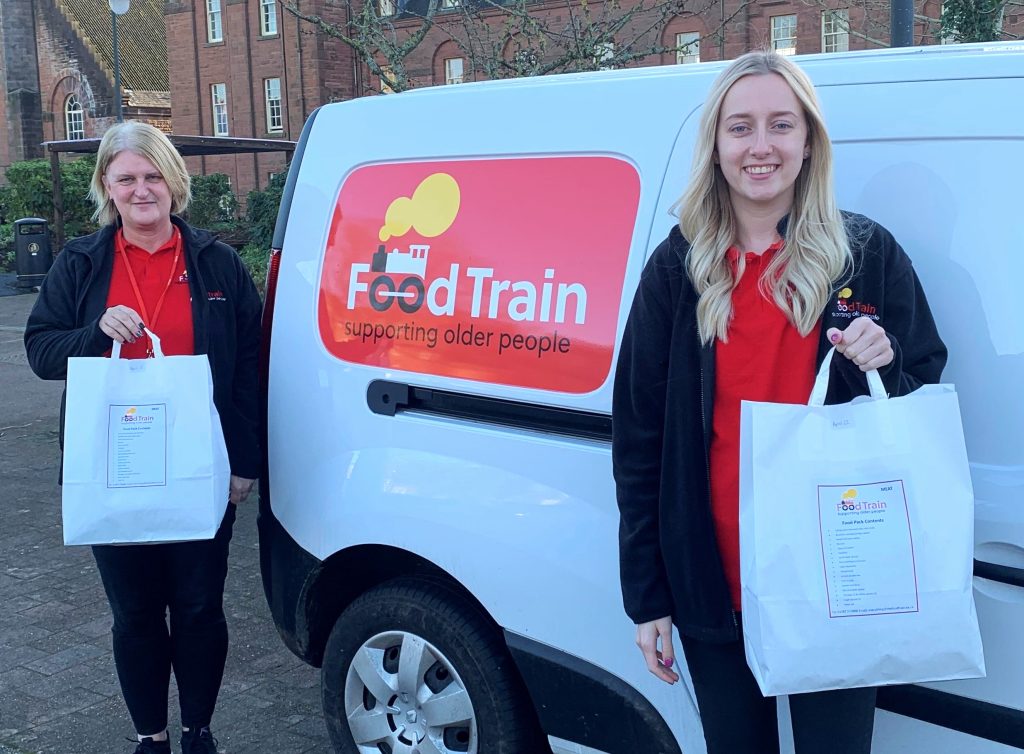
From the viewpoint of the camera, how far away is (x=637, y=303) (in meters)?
2.11

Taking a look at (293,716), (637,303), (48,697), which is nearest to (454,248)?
(637,303)

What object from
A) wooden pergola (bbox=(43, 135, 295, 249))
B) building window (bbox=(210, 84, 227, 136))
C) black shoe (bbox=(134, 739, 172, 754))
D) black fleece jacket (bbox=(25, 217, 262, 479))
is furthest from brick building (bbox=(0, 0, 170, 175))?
black shoe (bbox=(134, 739, 172, 754))

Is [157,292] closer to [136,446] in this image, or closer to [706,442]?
[136,446]

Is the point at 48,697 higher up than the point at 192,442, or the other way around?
the point at 192,442

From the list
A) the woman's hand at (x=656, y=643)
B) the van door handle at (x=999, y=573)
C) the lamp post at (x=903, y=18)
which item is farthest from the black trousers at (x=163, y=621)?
the lamp post at (x=903, y=18)

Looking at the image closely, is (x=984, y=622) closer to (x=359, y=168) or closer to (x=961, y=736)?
(x=961, y=736)

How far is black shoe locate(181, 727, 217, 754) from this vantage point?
3.53 m

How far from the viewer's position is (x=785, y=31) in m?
31.2

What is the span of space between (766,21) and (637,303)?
1248 inches

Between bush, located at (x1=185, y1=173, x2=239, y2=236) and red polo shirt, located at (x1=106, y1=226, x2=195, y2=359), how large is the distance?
24001 mm

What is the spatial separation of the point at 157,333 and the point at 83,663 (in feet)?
6.53

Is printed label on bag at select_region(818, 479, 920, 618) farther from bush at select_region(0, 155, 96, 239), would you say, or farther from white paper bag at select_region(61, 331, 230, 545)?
bush at select_region(0, 155, 96, 239)

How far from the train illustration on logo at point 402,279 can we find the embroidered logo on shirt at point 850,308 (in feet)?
4.20

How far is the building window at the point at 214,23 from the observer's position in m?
42.0
